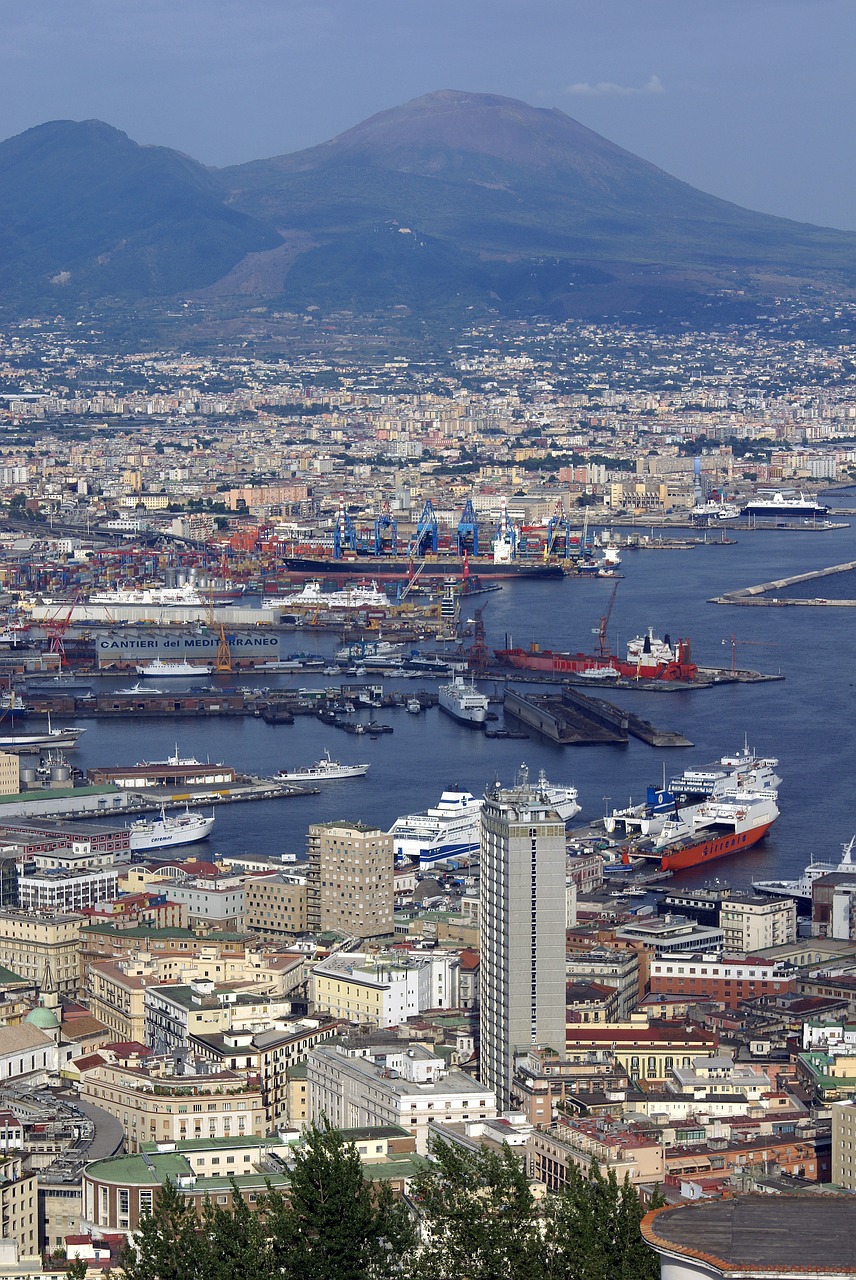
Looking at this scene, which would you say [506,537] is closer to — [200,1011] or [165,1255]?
[200,1011]

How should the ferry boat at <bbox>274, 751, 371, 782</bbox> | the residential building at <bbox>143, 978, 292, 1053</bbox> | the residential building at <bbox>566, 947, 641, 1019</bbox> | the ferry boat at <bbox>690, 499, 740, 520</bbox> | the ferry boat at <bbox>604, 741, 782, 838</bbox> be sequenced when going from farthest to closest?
1. the ferry boat at <bbox>690, 499, 740, 520</bbox>
2. the ferry boat at <bbox>274, 751, 371, 782</bbox>
3. the ferry boat at <bbox>604, 741, 782, 838</bbox>
4. the residential building at <bbox>566, 947, 641, 1019</bbox>
5. the residential building at <bbox>143, 978, 292, 1053</bbox>

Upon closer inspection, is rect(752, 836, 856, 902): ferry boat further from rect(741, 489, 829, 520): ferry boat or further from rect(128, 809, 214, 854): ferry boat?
rect(741, 489, 829, 520): ferry boat

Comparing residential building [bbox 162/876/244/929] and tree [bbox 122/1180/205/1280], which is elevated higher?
tree [bbox 122/1180/205/1280]

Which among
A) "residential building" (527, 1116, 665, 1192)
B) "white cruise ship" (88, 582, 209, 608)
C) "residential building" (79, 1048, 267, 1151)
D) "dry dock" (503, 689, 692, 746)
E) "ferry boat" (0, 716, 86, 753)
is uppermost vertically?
"residential building" (527, 1116, 665, 1192)

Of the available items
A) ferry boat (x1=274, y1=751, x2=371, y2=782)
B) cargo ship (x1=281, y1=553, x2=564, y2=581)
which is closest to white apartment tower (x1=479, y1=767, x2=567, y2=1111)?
ferry boat (x1=274, y1=751, x2=371, y2=782)

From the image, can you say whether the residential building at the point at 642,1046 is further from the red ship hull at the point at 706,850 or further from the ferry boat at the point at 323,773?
the ferry boat at the point at 323,773

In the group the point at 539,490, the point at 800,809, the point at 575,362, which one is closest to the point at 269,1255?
the point at 800,809

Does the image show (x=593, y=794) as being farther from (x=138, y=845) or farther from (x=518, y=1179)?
(x=518, y=1179)
